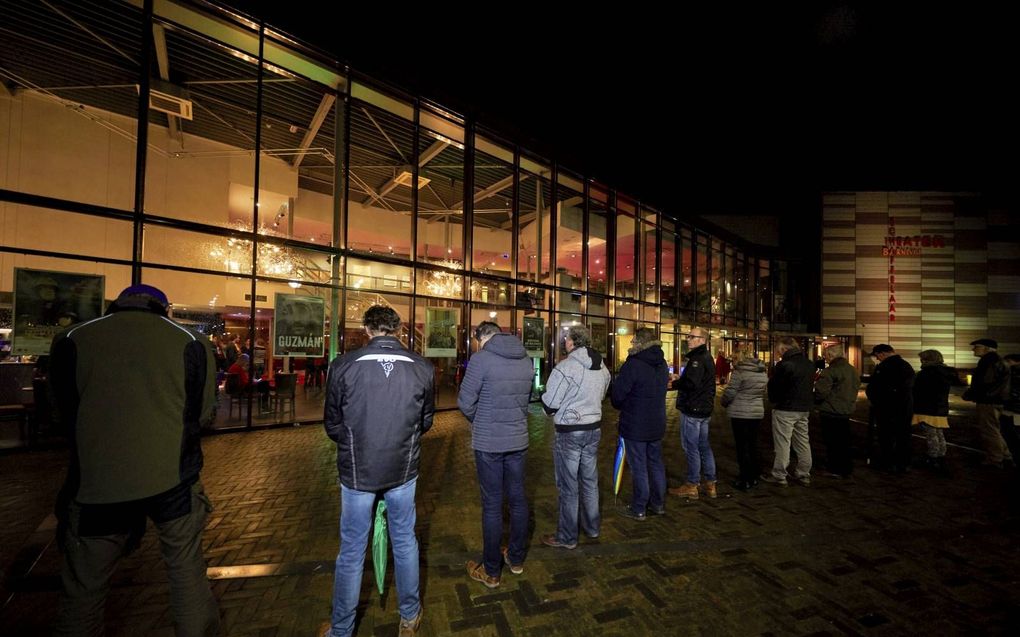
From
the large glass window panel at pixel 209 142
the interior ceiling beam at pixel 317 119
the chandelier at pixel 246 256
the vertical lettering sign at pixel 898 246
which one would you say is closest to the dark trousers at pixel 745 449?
the large glass window panel at pixel 209 142

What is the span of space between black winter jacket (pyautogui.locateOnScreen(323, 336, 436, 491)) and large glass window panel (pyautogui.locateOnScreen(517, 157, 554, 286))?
1073cm

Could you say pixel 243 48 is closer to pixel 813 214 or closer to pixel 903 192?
pixel 813 214

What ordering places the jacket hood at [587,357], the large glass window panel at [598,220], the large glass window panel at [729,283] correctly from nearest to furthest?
the jacket hood at [587,357], the large glass window panel at [598,220], the large glass window panel at [729,283]

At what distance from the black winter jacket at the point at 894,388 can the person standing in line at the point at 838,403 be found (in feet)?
1.66

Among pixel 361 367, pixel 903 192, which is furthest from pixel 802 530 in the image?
pixel 903 192

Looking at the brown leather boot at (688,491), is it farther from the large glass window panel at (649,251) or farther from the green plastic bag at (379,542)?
the large glass window panel at (649,251)

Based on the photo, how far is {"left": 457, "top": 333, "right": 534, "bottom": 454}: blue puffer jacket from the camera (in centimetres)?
291

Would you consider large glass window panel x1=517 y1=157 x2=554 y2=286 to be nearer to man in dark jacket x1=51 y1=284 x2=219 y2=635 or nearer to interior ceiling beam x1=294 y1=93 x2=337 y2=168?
interior ceiling beam x1=294 y1=93 x2=337 y2=168

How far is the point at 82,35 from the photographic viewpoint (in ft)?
26.3

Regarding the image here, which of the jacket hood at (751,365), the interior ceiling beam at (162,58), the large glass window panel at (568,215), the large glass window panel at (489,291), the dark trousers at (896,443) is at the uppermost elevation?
the interior ceiling beam at (162,58)

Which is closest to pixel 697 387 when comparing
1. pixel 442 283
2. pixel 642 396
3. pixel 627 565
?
pixel 642 396

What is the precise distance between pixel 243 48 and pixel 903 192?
3193 centimetres

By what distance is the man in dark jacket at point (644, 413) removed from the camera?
4.05 m

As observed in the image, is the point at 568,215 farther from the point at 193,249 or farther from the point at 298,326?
the point at 193,249
